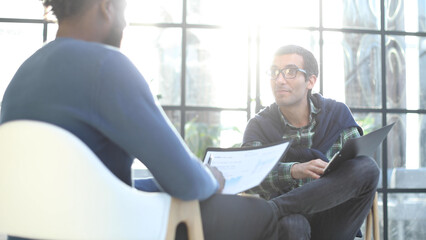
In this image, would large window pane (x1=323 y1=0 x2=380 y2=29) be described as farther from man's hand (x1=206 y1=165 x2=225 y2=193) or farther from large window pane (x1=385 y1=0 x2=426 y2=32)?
man's hand (x1=206 y1=165 x2=225 y2=193)

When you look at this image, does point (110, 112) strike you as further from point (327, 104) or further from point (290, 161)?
point (327, 104)

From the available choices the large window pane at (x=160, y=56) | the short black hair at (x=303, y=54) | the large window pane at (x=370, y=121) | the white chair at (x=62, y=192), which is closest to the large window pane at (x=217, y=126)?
the large window pane at (x=160, y=56)

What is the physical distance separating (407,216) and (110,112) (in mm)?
2658

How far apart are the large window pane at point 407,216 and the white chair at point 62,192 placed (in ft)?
8.07

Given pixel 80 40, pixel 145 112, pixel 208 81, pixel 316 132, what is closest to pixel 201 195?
pixel 145 112

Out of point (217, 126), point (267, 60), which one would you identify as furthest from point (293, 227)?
point (267, 60)

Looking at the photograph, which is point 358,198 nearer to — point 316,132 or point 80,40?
point 316,132

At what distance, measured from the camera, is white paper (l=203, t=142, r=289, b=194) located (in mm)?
1255

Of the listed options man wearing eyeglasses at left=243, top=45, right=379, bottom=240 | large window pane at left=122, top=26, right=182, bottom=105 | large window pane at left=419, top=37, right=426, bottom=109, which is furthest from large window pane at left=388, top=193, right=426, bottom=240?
large window pane at left=122, top=26, right=182, bottom=105

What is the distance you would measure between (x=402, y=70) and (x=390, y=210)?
89 cm

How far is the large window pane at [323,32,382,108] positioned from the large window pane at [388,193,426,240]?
1.99 ft

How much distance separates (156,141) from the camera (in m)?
1.06

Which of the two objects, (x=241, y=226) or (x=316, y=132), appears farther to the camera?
(x=316, y=132)

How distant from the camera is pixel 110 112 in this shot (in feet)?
3.43
